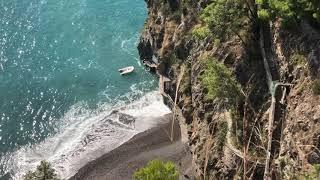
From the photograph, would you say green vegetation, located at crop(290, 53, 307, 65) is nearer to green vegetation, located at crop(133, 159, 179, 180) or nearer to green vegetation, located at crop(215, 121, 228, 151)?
green vegetation, located at crop(215, 121, 228, 151)

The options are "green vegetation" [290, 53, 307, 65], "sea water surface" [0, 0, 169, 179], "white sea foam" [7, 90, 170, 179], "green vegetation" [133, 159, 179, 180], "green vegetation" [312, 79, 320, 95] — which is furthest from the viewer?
"sea water surface" [0, 0, 169, 179]

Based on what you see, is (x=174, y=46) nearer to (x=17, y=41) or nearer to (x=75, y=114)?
(x=75, y=114)

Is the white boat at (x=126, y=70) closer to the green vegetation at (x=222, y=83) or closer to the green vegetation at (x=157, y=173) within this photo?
the green vegetation at (x=222, y=83)

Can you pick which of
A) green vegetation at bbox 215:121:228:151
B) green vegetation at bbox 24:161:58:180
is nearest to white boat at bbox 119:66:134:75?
green vegetation at bbox 24:161:58:180

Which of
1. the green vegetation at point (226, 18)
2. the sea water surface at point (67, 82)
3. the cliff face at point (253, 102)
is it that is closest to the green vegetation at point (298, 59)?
the cliff face at point (253, 102)

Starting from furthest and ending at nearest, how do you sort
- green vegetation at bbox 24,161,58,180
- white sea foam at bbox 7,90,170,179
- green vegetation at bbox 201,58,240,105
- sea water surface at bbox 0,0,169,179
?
sea water surface at bbox 0,0,169,179, white sea foam at bbox 7,90,170,179, green vegetation at bbox 24,161,58,180, green vegetation at bbox 201,58,240,105

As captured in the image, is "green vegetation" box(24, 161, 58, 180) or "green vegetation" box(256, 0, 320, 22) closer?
"green vegetation" box(256, 0, 320, 22)


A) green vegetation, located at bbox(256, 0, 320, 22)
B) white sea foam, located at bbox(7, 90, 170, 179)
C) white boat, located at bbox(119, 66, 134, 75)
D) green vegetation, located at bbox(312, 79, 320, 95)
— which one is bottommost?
white sea foam, located at bbox(7, 90, 170, 179)
